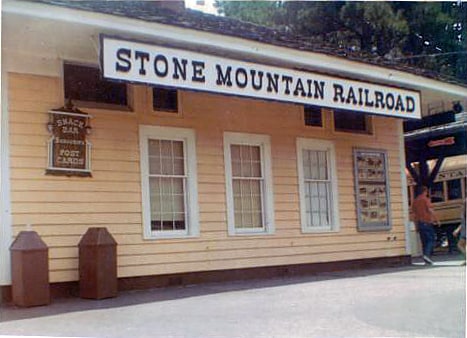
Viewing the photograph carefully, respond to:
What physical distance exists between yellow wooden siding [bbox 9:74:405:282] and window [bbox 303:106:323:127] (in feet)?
0.46

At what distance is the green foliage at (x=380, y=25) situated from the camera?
7.53m

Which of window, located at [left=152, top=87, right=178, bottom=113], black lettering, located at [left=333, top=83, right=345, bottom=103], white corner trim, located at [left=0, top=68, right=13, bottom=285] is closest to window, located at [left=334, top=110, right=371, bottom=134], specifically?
black lettering, located at [left=333, top=83, right=345, bottom=103]

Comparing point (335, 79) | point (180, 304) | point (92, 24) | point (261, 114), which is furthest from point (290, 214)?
point (92, 24)

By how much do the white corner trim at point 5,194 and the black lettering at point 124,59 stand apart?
69.6 inches

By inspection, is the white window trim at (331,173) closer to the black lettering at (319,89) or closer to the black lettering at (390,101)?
the black lettering at (390,101)

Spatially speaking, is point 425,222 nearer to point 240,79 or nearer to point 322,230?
point 322,230

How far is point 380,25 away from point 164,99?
12.5 feet

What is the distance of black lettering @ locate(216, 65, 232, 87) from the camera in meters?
9.45

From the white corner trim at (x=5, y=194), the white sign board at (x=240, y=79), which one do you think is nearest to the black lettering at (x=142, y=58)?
the white sign board at (x=240, y=79)

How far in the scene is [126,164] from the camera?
1031 cm

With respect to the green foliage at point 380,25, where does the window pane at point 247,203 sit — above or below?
below

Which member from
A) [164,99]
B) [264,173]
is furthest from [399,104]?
[164,99]

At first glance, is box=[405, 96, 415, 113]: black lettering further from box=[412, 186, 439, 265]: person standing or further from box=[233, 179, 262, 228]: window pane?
box=[233, 179, 262, 228]: window pane

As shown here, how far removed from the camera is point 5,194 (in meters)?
9.04
